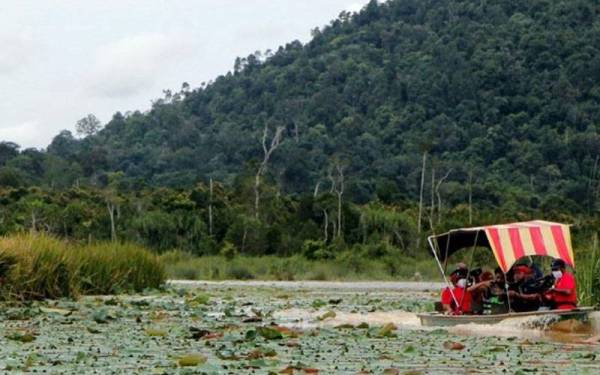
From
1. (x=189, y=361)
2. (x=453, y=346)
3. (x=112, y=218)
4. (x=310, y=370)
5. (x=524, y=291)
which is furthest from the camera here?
(x=112, y=218)

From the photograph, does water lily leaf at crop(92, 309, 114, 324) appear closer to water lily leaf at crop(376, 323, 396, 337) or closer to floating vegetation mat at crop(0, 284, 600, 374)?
floating vegetation mat at crop(0, 284, 600, 374)

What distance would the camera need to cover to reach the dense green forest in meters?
50.6

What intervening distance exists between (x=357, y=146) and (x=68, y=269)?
176ft

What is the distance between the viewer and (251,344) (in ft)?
45.4

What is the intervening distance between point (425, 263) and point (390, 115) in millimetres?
37992

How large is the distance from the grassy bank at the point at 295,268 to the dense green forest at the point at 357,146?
1.54 metres

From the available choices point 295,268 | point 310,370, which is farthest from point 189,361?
point 295,268

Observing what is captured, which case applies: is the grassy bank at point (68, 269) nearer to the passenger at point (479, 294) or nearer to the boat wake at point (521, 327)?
the boat wake at point (521, 327)

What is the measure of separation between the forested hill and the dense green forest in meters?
0.15

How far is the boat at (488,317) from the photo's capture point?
58.9 ft

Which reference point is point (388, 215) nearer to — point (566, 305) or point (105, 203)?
point (105, 203)

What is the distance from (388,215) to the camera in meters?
51.1

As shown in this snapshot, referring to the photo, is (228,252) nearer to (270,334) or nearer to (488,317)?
(488,317)

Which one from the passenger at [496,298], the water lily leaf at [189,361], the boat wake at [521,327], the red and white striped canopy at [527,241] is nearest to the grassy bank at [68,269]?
the boat wake at [521,327]
